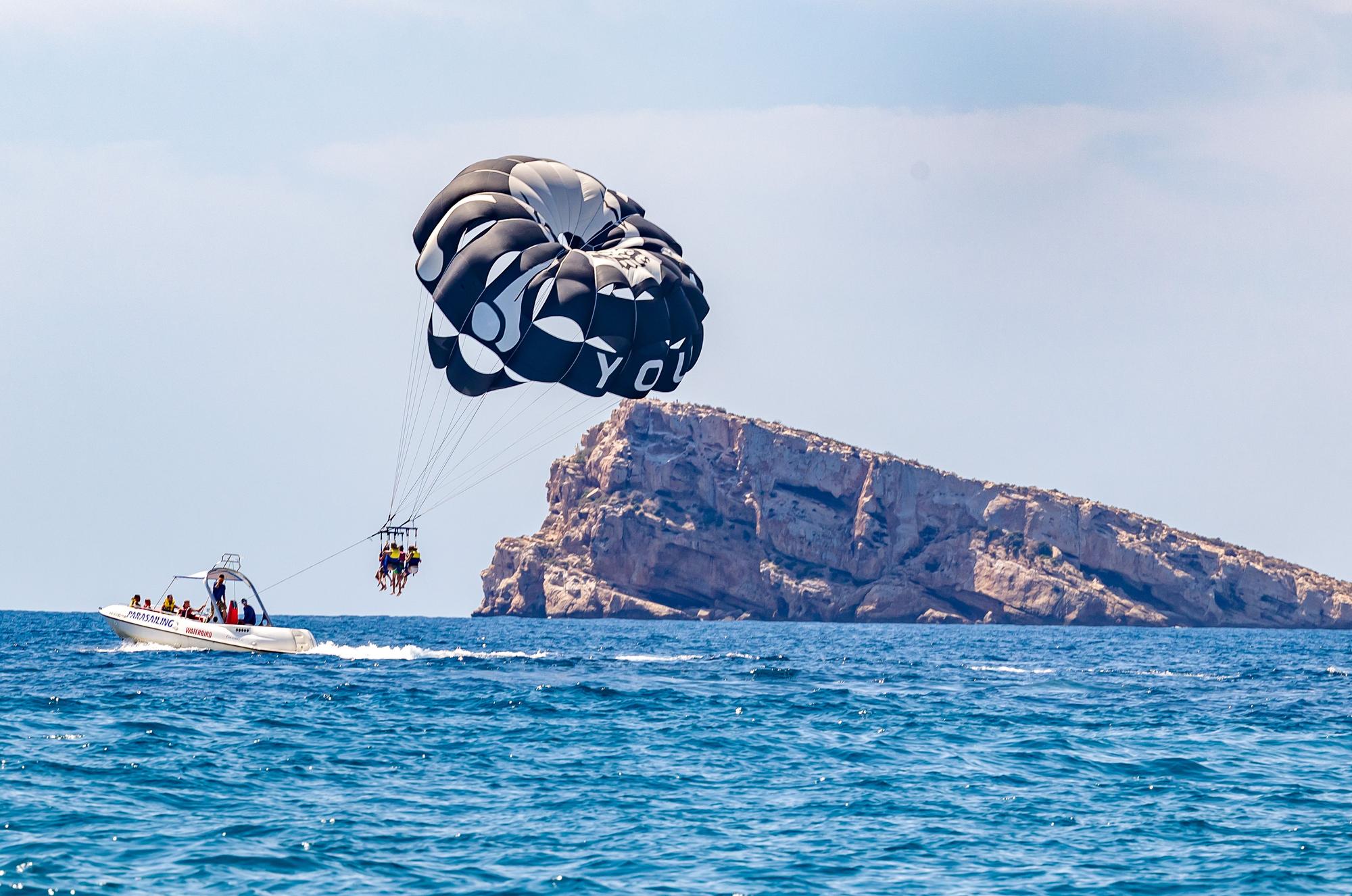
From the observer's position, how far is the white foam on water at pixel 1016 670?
46912mm

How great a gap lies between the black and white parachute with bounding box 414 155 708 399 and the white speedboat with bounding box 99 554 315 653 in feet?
46.2

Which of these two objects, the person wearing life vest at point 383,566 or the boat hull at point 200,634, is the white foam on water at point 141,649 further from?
the person wearing life vest at point 383,566

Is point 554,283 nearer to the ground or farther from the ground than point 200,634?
farther from the ground

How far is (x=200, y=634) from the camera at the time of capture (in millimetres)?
43031

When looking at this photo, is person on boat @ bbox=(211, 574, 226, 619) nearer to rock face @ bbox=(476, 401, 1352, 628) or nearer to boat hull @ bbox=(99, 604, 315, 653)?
boat hull @ bbox=(99, 604, 315, 653)

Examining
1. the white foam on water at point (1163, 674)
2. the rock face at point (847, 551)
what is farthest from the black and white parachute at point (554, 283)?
the rock face at point (847, 551)

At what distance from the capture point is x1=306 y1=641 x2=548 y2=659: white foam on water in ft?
151

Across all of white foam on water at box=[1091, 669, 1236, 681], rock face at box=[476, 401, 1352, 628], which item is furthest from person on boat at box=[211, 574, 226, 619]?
rock face at box=[476, 401, 1352, 628]

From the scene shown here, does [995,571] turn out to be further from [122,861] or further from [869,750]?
[122,861]

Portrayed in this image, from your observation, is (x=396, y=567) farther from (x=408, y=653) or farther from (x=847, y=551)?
(x=847, y=551)

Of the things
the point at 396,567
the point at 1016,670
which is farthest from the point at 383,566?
the point at 1016,670

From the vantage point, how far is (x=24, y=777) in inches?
748

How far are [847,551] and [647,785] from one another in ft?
492

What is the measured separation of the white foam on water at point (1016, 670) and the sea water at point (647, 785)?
868 centimetres
